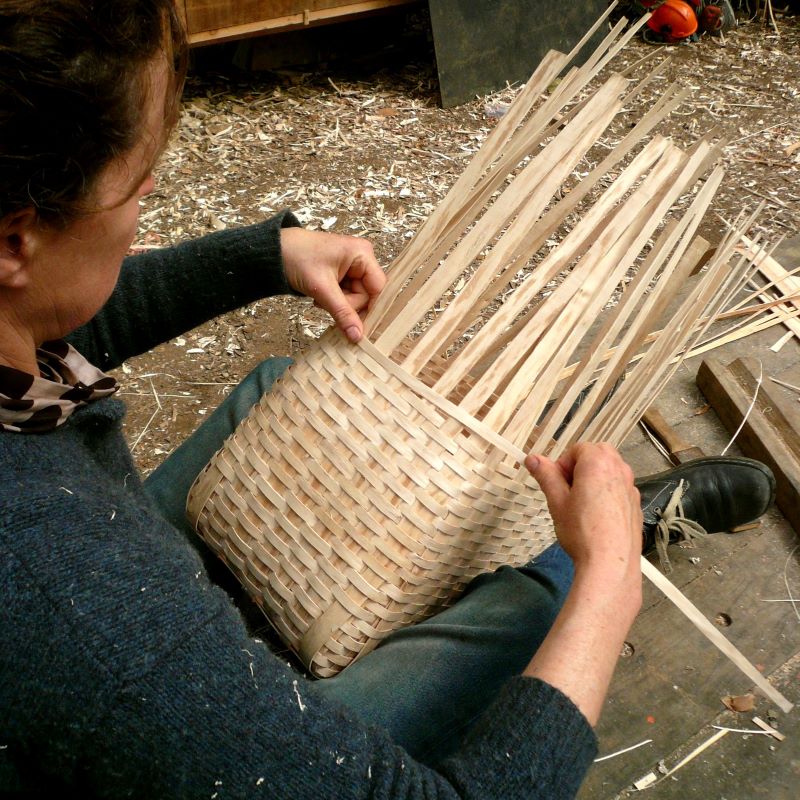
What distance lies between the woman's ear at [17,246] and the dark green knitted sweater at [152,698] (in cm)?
14

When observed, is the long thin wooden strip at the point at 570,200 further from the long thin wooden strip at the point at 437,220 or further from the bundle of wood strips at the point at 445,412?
the long thin wooden strip at the point at 437,220

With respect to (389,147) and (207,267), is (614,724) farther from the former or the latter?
(389,147)

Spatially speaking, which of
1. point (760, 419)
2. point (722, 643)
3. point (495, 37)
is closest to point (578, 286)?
point (722, 643)

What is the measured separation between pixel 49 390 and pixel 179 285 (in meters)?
0.46

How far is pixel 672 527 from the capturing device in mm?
1541

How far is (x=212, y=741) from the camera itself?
2.12ft

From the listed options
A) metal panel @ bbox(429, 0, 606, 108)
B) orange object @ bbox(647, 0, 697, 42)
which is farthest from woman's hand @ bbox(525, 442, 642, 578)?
orange object @ bbox(647, 0, 697, 42)

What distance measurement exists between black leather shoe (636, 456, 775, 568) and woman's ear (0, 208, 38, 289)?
1.17 meters

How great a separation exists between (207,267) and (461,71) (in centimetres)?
234

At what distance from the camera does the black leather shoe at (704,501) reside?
1.53 meters

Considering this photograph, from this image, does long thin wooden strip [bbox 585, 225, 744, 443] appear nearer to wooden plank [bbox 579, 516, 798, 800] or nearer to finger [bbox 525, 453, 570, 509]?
finger [bbox 525, 453, 570, 509]

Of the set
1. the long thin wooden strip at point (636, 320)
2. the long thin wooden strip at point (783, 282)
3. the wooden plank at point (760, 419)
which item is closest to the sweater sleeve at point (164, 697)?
the long thin wooden strip at point (636, 320)

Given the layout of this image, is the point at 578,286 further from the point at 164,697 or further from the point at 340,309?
the point at 164,697

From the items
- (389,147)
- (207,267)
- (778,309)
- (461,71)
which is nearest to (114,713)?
(207,267)
